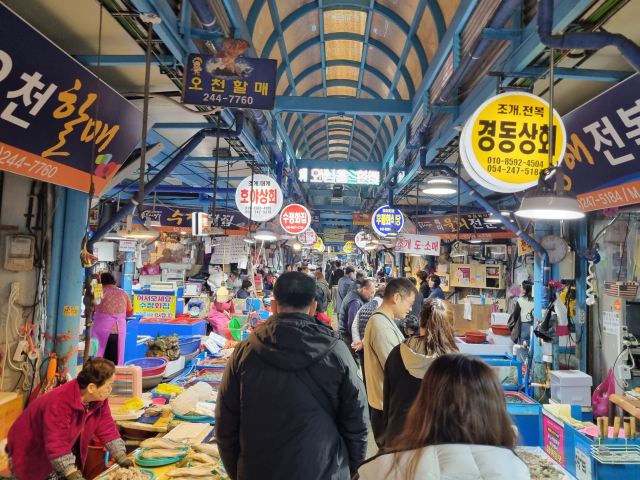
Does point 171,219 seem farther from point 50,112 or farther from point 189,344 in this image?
point 50,112

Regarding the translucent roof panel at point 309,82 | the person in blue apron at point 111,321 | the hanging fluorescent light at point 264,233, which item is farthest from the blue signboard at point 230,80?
the translucent roof panel at point 309,82

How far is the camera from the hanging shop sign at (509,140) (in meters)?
3.93

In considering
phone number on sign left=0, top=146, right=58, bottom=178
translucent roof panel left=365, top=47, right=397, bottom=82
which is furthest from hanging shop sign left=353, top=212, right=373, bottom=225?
phone number on sign left=0, top=146, right=58, bottom=178

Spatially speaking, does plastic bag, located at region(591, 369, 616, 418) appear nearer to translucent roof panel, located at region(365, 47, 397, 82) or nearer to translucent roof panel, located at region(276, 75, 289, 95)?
translucent roof panel, located at region(365, 47, 397, 82)

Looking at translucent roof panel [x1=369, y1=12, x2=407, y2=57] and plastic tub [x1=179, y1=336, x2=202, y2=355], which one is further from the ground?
translucent roof panel [x1=369, y1=12, x2=407, y2=57]

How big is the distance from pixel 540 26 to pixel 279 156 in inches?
323

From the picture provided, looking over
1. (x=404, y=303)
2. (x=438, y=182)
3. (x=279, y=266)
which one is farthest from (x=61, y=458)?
(x=279, y=266)

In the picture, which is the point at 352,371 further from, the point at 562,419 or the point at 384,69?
the point at 384,69

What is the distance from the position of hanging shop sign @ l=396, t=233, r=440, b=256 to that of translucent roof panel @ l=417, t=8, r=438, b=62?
5864mm

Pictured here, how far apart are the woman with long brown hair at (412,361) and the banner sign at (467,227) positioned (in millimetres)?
9376

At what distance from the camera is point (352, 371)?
8.29 ft

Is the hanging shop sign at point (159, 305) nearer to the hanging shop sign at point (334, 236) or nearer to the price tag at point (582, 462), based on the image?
the price tag at point (582, 462)

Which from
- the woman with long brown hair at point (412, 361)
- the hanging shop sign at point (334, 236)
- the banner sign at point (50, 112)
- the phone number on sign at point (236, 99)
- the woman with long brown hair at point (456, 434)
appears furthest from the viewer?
the hanging shop sign at point (334, 236)

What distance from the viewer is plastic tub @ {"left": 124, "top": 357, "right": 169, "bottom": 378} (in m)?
5.81
